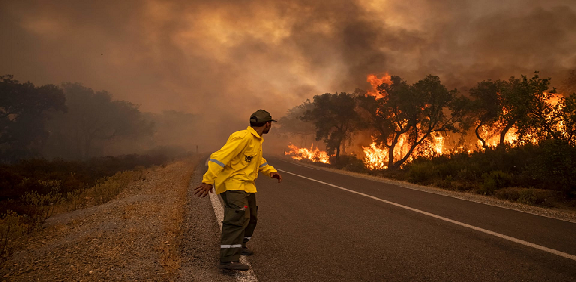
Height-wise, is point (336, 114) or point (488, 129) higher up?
point (336, 114)

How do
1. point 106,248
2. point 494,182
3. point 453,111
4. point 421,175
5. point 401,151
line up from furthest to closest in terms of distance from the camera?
1. point 401,151
2. point 453,111
3. point 421,175
4. point 494,182
5. point 106,248

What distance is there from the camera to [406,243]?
4766mm

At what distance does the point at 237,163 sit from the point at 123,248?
2052 mm

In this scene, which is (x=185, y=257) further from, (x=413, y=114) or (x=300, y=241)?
(x=413, y=114)

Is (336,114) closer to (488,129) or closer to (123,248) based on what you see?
(488,129)

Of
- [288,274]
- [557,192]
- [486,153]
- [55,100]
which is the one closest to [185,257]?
[288,274]

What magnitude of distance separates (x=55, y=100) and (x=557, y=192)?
156ft

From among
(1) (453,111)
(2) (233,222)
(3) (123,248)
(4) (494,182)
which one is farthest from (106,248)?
(1) (453,111)

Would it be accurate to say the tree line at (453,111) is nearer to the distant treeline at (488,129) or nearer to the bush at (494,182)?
the distant treeline at (488,129)

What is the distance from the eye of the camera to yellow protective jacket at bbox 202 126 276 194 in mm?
3475

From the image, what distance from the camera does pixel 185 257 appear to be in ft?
13.3

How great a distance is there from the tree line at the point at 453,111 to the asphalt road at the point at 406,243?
5.22 meters

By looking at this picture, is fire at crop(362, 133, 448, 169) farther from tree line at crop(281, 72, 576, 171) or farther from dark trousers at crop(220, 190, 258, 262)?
dark trousers at crop(220, 190, 258, 262)

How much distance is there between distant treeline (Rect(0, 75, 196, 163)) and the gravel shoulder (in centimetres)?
3078
